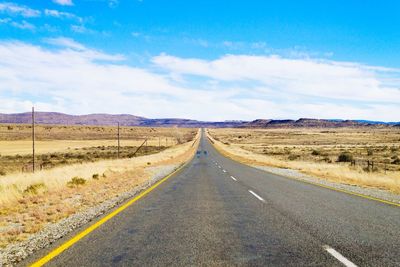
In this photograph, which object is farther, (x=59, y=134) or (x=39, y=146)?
(x=59, y=134)

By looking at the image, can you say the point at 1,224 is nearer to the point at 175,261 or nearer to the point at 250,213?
the point at 175,261

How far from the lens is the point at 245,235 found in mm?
6914

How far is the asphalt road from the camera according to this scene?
5.41 metres

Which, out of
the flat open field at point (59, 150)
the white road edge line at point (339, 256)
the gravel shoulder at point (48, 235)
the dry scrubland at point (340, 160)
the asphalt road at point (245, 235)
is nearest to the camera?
the white road edge line at point (339, 256)

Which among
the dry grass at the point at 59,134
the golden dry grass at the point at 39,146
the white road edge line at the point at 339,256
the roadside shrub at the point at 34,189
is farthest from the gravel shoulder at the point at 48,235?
the dry grass at the point at 59,134

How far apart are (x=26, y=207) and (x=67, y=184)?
16.4 ft

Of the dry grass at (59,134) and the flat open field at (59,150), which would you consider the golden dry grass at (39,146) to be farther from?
the dry grass at (59,134)

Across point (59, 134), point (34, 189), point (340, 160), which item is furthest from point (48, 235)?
point (59, 134)

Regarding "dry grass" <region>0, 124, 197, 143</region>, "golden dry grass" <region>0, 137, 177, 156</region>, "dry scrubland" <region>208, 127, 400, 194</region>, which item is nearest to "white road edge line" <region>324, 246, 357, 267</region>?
"dry scrubland" <region>208, 127, 400, 194</region>

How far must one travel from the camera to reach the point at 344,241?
6418 millimetres

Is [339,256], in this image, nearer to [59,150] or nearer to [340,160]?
[340,160]

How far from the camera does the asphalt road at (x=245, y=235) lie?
541 cm

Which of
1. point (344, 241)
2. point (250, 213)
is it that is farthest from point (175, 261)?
point (250, 213)

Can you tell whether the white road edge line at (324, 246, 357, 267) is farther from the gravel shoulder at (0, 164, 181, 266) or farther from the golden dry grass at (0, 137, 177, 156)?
the golden dry grass at (0, 137, 177, 156)
